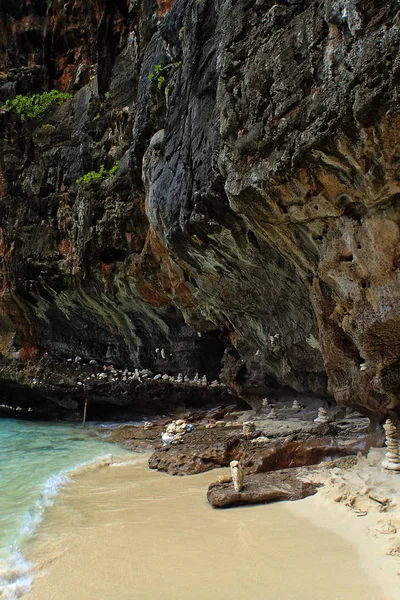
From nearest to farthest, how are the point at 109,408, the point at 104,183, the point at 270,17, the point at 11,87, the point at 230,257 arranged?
the point at 270,17
the point at 230,257
the point at 104,183
the point at 11,87
the point at 109,408

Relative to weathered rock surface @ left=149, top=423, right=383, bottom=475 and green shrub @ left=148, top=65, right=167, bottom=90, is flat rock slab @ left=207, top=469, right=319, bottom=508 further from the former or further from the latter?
green shrub @ left=148, top=65, right=167, bottom=90

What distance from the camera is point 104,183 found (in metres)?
13.4

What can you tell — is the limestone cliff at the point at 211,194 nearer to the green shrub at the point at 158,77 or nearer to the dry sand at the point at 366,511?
the green shrub at the point at 158,77

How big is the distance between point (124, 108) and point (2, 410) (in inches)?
662

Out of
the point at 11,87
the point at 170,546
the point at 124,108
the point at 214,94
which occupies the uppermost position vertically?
the point at 11,87

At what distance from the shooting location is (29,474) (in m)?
8.20

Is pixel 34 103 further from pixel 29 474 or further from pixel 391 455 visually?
pixel 391 455

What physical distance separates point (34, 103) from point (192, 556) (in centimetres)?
1822

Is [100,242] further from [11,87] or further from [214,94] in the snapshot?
[11,87]

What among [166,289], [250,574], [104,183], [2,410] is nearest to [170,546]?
[250,574]

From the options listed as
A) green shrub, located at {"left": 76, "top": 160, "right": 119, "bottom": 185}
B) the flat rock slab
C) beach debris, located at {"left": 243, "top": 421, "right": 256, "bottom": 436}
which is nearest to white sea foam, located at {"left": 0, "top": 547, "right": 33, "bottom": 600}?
the flat rock slab

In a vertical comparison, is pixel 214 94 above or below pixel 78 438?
above

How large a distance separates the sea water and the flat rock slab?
231cm

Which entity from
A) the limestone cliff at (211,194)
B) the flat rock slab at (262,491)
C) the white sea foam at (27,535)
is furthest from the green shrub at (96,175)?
the flat rock slab at (262,491)
